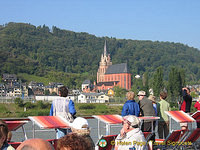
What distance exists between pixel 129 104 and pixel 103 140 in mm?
1345

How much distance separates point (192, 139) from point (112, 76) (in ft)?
513

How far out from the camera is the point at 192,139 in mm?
9477

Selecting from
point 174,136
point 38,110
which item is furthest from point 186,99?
point 38,110

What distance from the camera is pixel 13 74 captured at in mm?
148000

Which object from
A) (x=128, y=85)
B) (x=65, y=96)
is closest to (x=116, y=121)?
(x=65, y=96)

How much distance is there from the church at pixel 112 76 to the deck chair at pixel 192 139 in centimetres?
14657

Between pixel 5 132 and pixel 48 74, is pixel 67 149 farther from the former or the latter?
pixel 48 74

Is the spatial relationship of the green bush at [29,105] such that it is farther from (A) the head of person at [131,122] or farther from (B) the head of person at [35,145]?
(B) the head of person at [35,145]

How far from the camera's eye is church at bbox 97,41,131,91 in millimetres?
158250

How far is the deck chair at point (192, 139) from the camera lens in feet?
30.1

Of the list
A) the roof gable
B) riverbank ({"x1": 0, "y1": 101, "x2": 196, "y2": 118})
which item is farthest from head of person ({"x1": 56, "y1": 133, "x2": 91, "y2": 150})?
the roof gable

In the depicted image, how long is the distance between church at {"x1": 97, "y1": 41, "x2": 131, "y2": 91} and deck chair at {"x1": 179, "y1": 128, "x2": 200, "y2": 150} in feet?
481

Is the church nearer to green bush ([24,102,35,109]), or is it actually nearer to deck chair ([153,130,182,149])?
green bush ([24,102,35,109])

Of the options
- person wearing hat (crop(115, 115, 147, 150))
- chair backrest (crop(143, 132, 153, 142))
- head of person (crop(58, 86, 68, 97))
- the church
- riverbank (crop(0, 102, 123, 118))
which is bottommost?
riverbank (crop(0, 102, 123, 118))
